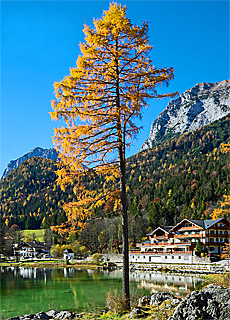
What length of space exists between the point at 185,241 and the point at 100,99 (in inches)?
2363

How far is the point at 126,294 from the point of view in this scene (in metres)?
12.4

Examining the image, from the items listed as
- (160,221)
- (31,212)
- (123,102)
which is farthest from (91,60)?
(31,212)

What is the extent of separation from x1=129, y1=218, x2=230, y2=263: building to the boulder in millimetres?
52563

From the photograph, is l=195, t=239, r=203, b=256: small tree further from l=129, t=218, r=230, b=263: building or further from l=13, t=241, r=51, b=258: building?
l=13, t=241, r=51, b=258: building

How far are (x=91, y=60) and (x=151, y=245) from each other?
6555 cm

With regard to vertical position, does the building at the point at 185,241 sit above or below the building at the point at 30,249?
above

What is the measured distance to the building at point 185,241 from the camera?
61.9 meters

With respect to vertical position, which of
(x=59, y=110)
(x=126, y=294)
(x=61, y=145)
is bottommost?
(x=126, y=294)

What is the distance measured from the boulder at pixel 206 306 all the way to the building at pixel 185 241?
52.6 metres

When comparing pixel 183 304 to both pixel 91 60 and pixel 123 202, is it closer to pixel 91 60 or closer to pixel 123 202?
pixel 123 202

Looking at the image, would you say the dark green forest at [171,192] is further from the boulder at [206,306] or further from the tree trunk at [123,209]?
the boulder at [206,306]

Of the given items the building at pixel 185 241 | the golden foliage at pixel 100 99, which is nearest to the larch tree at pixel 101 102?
the golden foliage at pixel 100 99

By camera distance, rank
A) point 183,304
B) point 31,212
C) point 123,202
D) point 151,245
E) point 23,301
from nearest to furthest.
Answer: point 183,304, point 123,202, point 23,301, point 151,245, point 31,212

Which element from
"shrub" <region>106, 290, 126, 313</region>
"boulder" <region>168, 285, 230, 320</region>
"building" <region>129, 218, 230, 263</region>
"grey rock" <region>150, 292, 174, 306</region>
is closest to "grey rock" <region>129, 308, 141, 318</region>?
"shrub" <region>106, 290, 126, 313</region>
